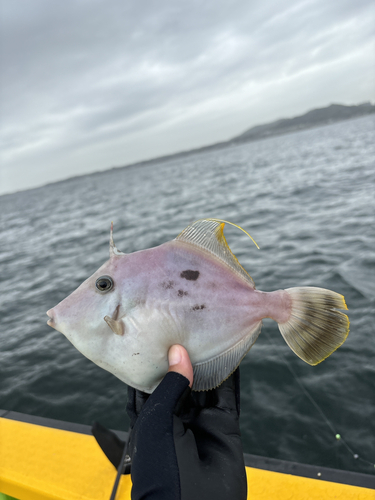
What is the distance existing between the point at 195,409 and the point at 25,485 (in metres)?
1.64

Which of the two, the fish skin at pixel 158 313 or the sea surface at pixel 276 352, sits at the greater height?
the fish skin at pixel 158 313

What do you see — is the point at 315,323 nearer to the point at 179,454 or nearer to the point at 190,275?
the point at 190,275

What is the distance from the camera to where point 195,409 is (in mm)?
1934

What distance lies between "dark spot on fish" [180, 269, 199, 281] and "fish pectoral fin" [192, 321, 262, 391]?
1.31ft

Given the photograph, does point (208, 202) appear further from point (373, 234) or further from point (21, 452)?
point (21, 452)

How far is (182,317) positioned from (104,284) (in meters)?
0.44

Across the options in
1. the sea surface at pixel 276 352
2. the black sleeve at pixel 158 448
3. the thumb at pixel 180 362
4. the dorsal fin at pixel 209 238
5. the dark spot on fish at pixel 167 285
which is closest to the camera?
the black sleeve at pixel 158 448

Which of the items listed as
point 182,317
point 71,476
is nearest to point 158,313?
point 182,317

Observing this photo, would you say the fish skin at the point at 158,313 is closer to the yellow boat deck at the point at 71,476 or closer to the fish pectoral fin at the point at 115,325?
the fish pectoral fin at the point at 115,325

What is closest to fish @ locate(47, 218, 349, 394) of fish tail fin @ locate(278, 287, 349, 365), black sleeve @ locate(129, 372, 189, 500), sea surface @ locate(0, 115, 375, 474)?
fish tail fin @ locate(278, 287, 349, 365)

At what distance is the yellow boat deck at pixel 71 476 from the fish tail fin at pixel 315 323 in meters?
1.23

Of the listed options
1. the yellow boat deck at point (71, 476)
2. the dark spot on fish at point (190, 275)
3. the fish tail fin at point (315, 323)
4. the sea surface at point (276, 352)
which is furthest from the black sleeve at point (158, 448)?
the sea surface at point (276, 352)

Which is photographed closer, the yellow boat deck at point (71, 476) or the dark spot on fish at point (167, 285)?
the dark spot on fish at point (167, 285)

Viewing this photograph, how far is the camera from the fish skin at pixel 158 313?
1.59 m
